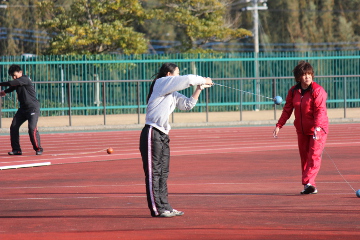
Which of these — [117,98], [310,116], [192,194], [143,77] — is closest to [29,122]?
[192,194]

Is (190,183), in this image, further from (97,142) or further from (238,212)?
(97,142)

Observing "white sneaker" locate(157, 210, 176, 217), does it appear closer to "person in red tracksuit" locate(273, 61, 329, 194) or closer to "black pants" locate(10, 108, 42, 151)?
"person in red tracksuit" locate(273, 61, 329, 194)

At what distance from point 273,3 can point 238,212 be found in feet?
159

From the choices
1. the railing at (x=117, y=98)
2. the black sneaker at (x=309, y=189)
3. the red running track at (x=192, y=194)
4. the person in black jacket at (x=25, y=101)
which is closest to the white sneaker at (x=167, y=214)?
the red running track at (x=192, y=194)

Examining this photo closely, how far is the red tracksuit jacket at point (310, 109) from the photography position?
9.54 metres

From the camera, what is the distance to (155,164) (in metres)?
8.05

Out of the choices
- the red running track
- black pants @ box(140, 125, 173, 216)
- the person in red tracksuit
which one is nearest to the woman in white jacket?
black pants @ box(140, 125, 173, 216)

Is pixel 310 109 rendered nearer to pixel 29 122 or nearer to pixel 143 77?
pixel 29 122

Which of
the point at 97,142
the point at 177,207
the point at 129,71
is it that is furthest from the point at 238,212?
the point at 129,71

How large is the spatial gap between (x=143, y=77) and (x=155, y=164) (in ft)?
66.3

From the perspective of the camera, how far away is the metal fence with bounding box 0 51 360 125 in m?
26.1

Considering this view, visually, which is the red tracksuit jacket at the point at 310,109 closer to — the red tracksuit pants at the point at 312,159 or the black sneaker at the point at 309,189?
the red tracksuit pants at the point at 312,159

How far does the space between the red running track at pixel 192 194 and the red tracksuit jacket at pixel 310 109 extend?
934mm

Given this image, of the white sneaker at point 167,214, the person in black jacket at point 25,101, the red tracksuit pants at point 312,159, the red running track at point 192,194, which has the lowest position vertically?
the red running track at point 192,194
